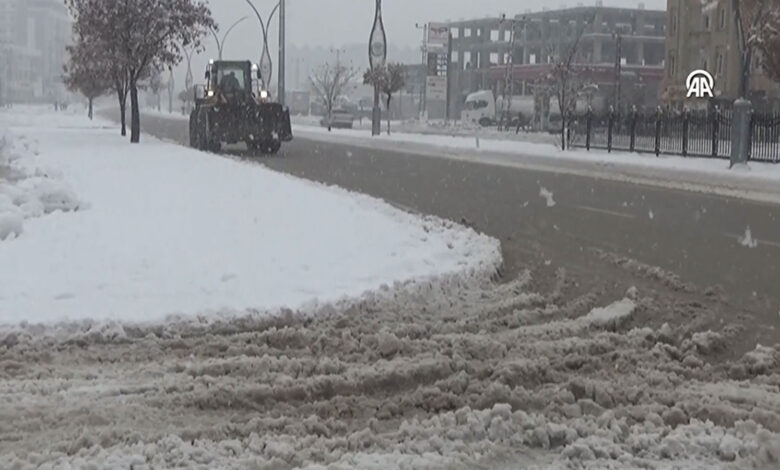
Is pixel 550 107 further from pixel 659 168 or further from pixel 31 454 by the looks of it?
pixel 31 454

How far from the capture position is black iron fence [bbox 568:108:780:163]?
30312 mm

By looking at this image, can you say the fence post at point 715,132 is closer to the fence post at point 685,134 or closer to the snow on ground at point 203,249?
the fence post at point 685,134

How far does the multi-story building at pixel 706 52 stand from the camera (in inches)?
2608

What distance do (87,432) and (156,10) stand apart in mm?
33905

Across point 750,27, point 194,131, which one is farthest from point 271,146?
point 750,27

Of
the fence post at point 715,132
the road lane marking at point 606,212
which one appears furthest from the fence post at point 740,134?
the road lane marking at point 606,212

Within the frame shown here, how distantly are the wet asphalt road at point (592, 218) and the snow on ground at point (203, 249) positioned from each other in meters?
0.96

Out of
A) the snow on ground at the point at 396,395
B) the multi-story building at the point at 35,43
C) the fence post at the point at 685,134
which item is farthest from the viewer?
the multi-story building at the point at 35,43

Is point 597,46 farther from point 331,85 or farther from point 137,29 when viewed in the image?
point 137,29

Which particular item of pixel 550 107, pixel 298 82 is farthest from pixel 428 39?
pixel 298 82

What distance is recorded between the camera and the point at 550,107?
75.6m

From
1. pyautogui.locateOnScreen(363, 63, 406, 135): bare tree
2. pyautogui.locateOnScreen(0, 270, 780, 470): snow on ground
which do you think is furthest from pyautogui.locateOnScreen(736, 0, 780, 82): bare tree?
pyautogui.locateOnScreen(363, 63, 406, 135): bare tree

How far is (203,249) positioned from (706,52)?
6465 cm

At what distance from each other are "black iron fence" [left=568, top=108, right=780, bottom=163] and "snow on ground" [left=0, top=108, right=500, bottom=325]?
51.4 feet
